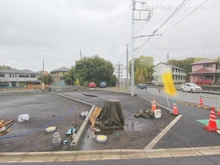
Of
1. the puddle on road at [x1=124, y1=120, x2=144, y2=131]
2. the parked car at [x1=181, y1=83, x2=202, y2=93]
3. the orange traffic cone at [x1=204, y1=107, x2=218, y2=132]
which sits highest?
the parked car at [x1=181, y1=83, x2=202, y2=93]

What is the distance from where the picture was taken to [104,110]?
5.88m

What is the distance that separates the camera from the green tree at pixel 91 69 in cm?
3431

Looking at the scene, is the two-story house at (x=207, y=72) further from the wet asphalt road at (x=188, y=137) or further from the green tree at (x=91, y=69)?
the wet asphalt road at (x=188, y=137)

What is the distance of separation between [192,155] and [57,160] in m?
3.49

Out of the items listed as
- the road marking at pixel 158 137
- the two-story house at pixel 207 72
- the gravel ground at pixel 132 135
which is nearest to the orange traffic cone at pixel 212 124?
the road marking at pixel 158 137

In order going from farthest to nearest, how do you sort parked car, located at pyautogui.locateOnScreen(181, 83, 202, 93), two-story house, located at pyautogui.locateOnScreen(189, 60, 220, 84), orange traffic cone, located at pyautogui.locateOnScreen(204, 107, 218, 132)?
two-story house, located at pyautogui.locateOnScreen(189, 60, 220, 84) → parked car, located at pyautogui.locateOnScreen(181, 83, 202, 93) → orange traffic cone, located at pyautogui.locateOnScreen(204, 107, 218, 132)

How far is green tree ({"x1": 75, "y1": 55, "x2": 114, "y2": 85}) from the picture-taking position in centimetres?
3431

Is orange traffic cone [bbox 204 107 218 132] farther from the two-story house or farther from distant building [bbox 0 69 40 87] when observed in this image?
distant building [bbox 0 69 40 87]

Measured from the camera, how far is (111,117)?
5.57 meters

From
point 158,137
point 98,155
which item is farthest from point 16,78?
point 158,137

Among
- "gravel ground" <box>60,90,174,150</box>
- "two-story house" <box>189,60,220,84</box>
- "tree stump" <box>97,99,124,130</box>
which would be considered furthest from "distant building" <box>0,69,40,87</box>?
"two-story house" <box>189,60,220,84</box>

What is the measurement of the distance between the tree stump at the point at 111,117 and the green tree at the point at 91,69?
2910cm

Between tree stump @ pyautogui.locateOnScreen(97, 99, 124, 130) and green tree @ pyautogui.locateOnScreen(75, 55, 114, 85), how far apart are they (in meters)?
29.1

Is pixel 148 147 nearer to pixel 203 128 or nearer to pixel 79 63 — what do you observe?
→ pixel 203 128
